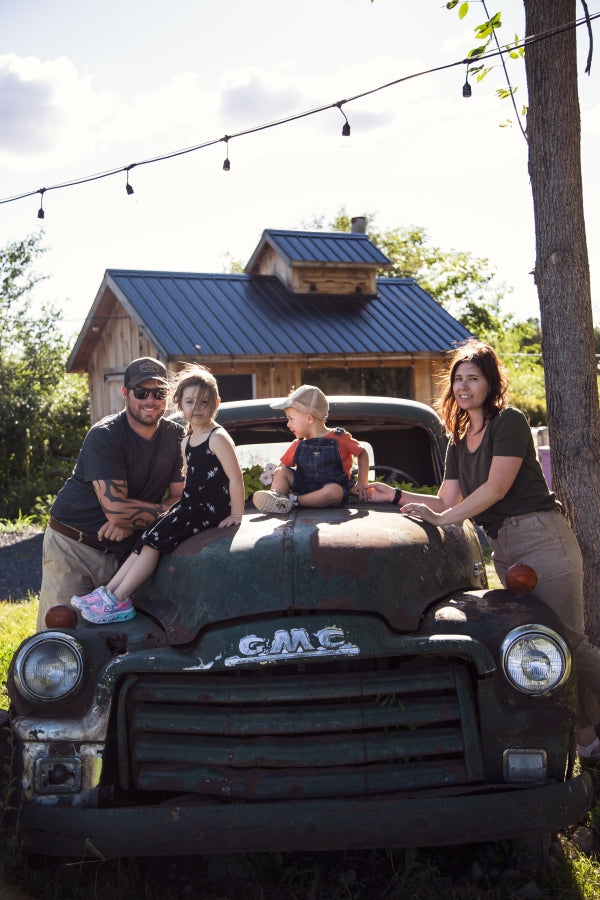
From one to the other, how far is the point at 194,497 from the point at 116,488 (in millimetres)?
493

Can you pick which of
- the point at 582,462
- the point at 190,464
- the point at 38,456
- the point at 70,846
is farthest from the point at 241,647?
the point at 38,456

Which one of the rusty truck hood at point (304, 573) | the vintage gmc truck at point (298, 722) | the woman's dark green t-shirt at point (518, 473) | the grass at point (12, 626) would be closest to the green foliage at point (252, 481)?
the rusty truck hood at point (304, 573)

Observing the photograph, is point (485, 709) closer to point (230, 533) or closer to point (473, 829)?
point (473, 829)

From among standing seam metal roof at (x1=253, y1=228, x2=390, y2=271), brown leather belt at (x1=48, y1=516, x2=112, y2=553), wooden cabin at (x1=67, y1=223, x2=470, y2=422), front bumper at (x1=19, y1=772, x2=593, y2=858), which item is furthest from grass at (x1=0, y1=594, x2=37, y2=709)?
standing seam metal roof at (x1=253, y1=228, x2=390, y2=271)

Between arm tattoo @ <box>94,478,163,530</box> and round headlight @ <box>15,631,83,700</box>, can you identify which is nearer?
round headlight @ <box>15,631,83,700</box>

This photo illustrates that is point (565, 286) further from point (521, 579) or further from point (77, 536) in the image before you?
point (77, 536)

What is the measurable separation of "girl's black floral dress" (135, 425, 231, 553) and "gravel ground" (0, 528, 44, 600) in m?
5.32

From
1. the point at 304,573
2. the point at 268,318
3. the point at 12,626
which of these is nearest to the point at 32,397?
the point at 268,318

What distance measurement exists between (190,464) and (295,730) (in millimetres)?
1415

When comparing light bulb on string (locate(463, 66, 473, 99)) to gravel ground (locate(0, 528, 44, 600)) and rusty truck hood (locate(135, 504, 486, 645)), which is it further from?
gravel ground (locate(0, 528, 44, 600))

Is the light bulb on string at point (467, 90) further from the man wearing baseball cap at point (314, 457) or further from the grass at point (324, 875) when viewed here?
the grass at point (324, 875)

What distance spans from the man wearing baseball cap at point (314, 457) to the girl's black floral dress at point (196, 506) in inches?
11.8

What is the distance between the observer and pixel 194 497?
12.5 feet

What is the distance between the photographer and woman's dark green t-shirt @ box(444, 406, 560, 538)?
12.2 feet
